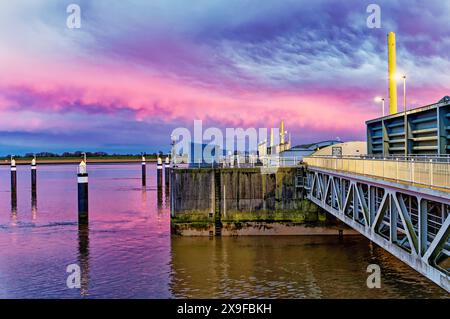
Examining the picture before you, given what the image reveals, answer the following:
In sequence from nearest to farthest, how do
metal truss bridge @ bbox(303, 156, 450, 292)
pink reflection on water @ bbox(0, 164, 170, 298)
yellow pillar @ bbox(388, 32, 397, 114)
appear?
metal truss bridge @ bbox(303, 156, 450, 292)
pink reflection on water @ bbox(0, 164, 170, 298)
yellow pillar @ bbox(388, 32, 397, 114)

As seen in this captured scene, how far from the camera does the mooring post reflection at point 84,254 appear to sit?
2167 cm

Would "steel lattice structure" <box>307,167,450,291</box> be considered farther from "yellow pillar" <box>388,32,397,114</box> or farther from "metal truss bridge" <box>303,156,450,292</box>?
"yellow pillar" <box>388,32,397,114</box>

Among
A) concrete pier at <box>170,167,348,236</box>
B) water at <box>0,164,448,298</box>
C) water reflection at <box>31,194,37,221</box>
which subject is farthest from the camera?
water reflection at <box>31,194,37,221</box>

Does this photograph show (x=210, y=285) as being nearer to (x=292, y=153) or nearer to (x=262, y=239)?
(x=262, y=239)

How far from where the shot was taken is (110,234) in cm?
3512

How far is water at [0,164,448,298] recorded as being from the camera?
2066 centimetres

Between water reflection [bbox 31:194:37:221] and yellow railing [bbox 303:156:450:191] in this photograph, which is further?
water reflection [bbox 31:194:37:221]

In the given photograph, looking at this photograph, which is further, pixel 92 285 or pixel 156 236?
pixel 156 236

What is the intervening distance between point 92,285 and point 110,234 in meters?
13.5

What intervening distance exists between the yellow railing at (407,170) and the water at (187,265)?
509 cm

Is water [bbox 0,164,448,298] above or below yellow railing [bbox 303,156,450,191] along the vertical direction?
below

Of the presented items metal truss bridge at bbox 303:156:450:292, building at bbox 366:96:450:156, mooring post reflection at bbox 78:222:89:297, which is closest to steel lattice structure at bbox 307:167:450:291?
metal truss bridge at bbox 303:156:450:292

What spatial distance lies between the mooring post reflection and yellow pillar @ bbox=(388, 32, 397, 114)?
2842 cm
